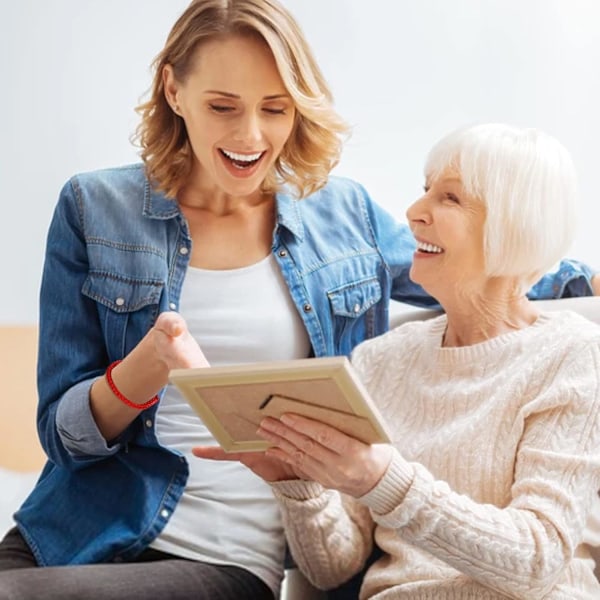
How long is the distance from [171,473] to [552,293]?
26.4 inches

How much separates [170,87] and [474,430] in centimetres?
74

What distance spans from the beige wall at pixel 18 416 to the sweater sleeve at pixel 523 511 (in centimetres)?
172

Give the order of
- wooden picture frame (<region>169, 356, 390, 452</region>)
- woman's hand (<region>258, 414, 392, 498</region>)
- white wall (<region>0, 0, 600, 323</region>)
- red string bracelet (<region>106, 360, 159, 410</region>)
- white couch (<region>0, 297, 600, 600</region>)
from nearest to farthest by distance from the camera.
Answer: wooden picture frame (<region>169, 356, 390, 452</region>)
woman's hand (<region>258, 414, 392, 498</region>)
red string bracelet (<region>106, 360, 159, 410</region>)
white wall (<region>0, 0, 600, 323</region>)
white couch (<region>0, 297, 600, 600</region>)

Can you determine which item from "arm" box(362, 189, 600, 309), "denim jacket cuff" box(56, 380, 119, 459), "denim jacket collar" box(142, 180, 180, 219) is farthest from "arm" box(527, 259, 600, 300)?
"denim jacket cuff" box(56, 380, 119, 459)

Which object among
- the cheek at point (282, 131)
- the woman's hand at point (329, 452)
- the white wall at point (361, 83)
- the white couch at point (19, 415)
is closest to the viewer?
the woman's hand at point (329, 452)

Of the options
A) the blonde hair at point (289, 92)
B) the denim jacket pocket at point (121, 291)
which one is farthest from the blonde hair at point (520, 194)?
the denim jacket pocket at point (121, 291)

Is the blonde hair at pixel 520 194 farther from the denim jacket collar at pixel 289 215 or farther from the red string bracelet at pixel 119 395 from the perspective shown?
the red string bracelet at pixel 119 395

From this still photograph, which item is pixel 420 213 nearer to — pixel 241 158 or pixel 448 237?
pixel 448 237

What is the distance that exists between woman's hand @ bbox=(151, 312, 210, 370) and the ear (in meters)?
0.46

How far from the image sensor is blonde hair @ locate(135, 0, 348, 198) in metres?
1.77

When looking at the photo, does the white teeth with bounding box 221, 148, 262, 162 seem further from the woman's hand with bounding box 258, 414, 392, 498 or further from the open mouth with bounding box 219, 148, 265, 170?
the woman's hand with bounding box 258, 414, 392, 498

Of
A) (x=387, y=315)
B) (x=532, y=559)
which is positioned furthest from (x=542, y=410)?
(x=387, y=315)

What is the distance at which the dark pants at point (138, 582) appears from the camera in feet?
5.12

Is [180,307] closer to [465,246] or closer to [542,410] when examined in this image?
[465,246]
